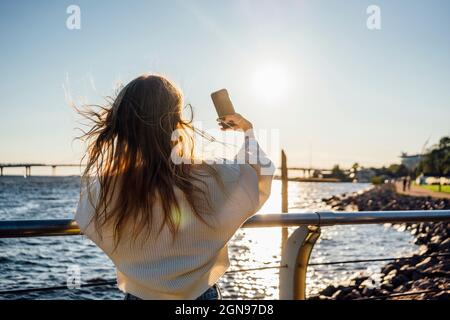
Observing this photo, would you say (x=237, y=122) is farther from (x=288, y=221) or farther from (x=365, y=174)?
(x=365, y=174)

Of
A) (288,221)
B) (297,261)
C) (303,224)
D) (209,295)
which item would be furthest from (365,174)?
(209,295)

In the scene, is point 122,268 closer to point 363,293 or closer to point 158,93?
point 158,93

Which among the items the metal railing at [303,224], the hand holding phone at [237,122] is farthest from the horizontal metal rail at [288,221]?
the hand holding phone at [237,122]

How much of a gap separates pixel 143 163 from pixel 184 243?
11.9 inches

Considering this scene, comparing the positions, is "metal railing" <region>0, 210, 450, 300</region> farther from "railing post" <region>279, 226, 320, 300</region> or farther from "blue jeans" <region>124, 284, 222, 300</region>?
"blue jeans" <region>124, 284, 222, 300</region>

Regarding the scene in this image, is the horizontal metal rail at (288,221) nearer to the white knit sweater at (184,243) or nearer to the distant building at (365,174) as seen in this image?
the white knit sweater at (184,243)

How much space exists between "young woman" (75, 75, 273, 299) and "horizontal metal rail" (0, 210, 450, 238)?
0.25 meters

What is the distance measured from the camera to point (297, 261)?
252cm

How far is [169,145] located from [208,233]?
1.08ft

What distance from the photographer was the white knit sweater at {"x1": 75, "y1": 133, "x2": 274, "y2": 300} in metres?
1.70

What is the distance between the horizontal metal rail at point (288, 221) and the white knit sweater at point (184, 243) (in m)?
0.24

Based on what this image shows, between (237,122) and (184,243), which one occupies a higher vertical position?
(237,122)

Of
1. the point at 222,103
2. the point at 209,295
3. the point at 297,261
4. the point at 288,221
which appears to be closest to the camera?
the point at 209,295

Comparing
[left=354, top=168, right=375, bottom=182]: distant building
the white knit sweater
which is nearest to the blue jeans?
the white knit sweater
